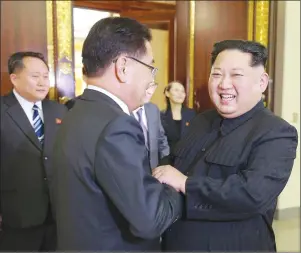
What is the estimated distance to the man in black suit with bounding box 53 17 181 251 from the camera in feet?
3.27

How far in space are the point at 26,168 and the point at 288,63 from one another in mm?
2904

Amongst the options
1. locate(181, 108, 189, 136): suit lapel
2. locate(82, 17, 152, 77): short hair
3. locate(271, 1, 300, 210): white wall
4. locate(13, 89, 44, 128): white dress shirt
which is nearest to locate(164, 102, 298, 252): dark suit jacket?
locate(82, 17, 152, 77): short hair

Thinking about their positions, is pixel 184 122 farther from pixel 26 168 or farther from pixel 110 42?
pixel 110 42

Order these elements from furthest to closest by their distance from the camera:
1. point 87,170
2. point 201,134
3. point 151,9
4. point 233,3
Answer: point 151,9 → point 233,3 → point 201,134 → point 87,170

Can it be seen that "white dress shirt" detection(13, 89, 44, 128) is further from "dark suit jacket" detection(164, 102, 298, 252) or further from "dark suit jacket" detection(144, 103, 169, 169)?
"dark suit jacket" detection(164, 102, 298, 252)

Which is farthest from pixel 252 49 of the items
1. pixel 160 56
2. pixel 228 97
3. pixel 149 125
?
pixel 160 56

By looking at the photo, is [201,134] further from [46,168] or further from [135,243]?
[46,168]

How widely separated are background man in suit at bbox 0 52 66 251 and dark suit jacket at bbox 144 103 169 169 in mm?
778

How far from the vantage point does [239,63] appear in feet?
4.19

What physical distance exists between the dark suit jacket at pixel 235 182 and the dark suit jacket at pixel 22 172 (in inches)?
43.0

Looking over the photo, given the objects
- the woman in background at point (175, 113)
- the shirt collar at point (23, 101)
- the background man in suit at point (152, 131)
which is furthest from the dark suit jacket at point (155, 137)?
the shirt collar at point (23, 101)

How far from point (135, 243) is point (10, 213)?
136 centimetres

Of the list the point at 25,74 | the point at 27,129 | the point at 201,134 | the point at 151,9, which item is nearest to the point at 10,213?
the point at 27,129

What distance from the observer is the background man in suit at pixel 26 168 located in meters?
2.20
